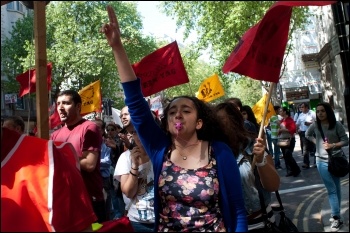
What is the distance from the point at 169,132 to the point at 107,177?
346 centimetres

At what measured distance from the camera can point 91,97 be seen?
31.9ft

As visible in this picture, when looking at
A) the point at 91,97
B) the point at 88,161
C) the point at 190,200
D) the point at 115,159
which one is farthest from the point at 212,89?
the point at 190,200

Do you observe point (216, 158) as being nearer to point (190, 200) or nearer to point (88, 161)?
point (190, 200)

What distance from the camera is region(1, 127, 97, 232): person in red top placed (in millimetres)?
1702

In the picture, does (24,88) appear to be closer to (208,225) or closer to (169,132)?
(169,132)

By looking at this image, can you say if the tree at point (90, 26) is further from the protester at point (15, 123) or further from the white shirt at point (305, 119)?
the white shirt at point (305, 119)

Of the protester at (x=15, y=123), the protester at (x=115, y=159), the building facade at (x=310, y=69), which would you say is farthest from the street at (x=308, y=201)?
the building facade at (x=310, y=69)

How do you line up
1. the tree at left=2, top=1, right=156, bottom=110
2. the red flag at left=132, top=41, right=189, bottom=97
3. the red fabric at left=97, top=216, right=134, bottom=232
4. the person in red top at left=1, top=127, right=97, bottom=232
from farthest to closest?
the red flag at left=132, top=41, right=189, bottom=97
the tree at left=2, top=1, right=156, bottom=110
the red fabric at left=97, top=216, right=134, bottom=232
the person in red top at left=1, top=127, right=97, bottom=232

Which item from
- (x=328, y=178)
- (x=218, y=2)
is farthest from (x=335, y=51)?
(x=328, y=178)

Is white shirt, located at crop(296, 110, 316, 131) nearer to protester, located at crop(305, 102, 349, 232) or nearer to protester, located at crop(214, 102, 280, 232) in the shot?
protester, located at crop(305, 102, 349, 232)

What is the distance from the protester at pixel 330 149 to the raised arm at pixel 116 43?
3.98 metres

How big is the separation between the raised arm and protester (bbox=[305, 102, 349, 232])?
3.98 m

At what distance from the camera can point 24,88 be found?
6.81 meters

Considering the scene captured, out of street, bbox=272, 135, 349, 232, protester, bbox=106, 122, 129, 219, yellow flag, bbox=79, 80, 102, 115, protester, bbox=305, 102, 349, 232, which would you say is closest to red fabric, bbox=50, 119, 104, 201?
protester, bbox=106, 122, 129, 219
